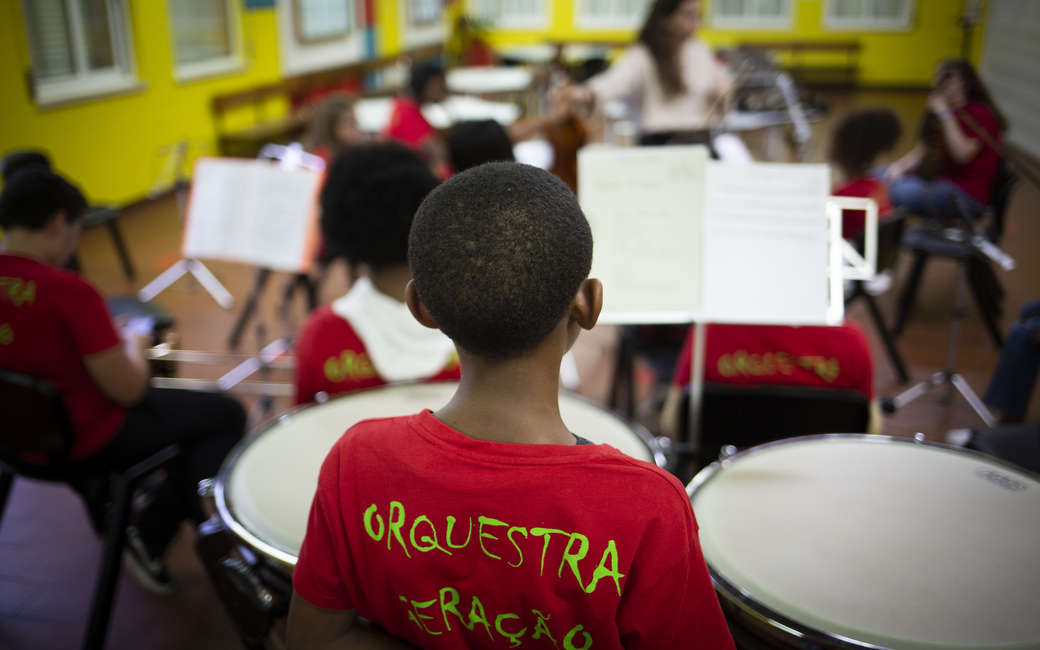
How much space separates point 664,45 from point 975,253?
1714 mm

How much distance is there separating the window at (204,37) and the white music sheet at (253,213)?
14.6ft

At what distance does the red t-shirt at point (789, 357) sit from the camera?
1658 mm

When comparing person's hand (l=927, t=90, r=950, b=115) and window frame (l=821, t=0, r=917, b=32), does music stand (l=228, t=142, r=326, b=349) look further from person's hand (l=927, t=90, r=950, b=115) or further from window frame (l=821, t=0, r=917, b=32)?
window frame (l=821, t=0, r=917, b=32)

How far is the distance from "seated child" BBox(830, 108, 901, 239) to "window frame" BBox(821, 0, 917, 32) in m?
9.19

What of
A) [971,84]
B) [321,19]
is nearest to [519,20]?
[321,19]

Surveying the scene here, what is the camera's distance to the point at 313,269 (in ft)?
11.9

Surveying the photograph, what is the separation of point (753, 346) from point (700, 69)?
2.46 m

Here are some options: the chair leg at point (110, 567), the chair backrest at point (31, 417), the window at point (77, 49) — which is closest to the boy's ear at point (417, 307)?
the chair backrest at point (31, 417)

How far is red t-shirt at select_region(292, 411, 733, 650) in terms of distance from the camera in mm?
658

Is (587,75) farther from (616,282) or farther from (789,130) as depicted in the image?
(616,282)

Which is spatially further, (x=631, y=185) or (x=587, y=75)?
(x=587, y=75)

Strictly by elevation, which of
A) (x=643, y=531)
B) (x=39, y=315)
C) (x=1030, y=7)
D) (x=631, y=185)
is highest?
(x=1030, y=7)

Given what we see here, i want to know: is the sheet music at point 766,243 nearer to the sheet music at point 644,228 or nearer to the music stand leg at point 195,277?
the sheet music at point 644,228

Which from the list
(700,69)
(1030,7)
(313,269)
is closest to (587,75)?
(1030,7)
